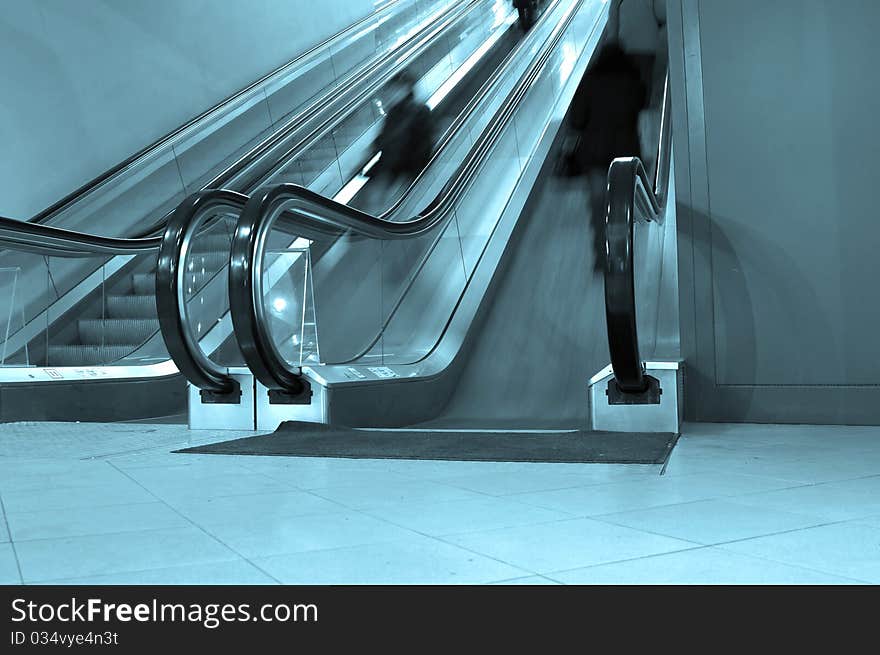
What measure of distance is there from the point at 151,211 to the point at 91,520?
7.24 m

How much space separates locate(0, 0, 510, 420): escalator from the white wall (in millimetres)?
300


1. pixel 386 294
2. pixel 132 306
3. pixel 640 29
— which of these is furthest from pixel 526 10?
pixel 386 294

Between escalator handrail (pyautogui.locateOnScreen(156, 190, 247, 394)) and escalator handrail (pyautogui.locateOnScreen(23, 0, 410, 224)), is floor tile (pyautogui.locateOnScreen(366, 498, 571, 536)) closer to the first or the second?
escalator handrail (pyautogui.locateOnScreen(156, 190, 247, 394))

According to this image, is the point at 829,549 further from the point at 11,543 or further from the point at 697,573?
the point at 11,543

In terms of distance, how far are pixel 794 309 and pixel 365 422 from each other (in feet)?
8.61

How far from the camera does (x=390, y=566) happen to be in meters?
1.90

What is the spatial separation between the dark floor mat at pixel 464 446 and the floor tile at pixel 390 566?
1.67 meters

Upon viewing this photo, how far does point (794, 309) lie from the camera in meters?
5.22

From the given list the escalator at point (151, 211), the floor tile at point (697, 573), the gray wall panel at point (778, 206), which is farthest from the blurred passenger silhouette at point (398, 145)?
the floor tile at point (697, 573)

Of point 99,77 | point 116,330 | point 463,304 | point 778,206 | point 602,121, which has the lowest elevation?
point 116,330

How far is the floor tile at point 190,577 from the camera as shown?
1792mm

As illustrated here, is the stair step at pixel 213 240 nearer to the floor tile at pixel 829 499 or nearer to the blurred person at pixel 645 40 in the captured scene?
the floor tile at pixel 829 499
